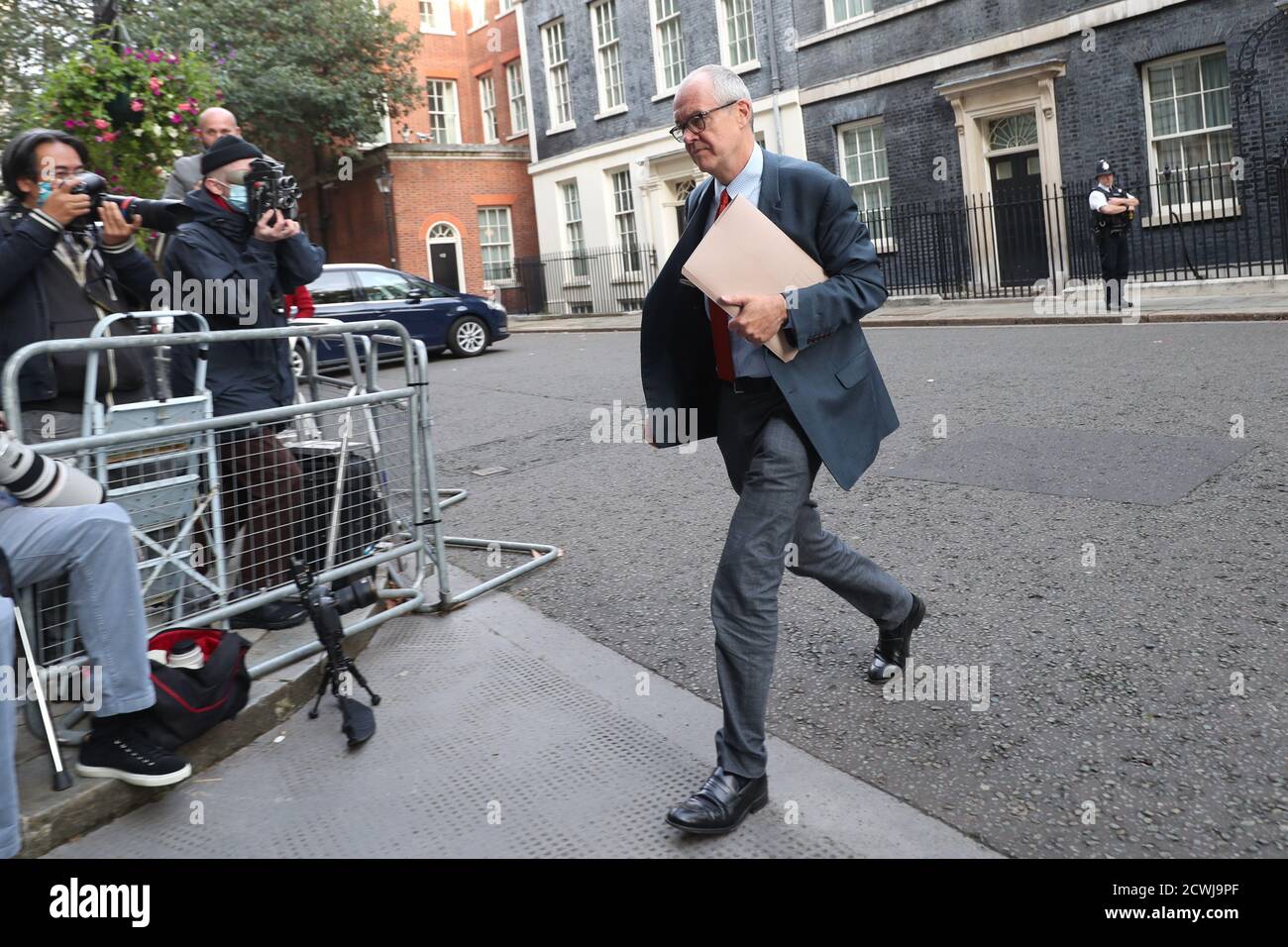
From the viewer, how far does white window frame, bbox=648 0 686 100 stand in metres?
24.8

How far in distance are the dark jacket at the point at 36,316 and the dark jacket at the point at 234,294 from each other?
429 millimetres

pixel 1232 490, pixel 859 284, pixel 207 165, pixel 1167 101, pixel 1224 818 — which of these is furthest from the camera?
pixel 1167 101

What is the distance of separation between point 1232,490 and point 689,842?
403cm

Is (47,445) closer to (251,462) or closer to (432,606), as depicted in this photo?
(251,462)

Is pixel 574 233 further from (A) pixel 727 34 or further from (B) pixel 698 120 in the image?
(B) pixel 698 120

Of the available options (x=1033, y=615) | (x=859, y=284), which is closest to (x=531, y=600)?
(x=1033, y=615)

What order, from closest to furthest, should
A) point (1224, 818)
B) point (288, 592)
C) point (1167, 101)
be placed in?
1. point (1224, 818)
2. point (288, 592)
3. point (1167, 101)

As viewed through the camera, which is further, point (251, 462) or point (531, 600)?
point (531, 600)

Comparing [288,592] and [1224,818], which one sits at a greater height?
[288,592]

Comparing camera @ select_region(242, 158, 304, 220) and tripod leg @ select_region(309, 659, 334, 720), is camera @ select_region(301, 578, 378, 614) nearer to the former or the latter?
tripod leg @ select_region(309, 659, 334, 720)

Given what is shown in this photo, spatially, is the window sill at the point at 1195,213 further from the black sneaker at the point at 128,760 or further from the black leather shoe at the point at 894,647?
the black sneaker at the point at 128,760

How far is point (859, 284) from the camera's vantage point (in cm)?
310

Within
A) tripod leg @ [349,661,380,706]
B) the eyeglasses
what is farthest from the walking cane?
the eyeglasses

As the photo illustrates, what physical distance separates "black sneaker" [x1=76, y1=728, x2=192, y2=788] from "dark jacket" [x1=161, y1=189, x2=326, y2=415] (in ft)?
5.34
